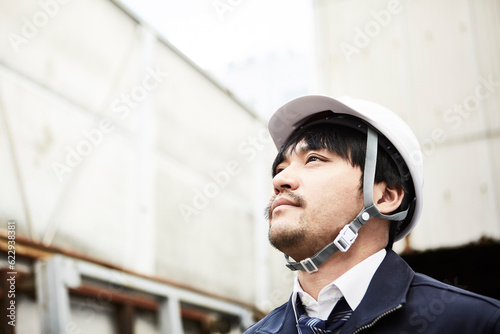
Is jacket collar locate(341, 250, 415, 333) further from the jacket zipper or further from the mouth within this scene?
the mouth

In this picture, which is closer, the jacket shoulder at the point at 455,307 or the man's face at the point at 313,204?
the jacket shoulder at the point at 455,307

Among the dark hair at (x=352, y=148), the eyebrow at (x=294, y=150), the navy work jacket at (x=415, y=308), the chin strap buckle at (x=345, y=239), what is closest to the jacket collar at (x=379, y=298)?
the navy work jacket at (x=415, y=308)

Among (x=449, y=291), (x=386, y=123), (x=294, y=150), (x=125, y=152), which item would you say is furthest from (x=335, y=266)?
(x=125, y=152)

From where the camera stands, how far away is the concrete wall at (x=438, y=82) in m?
6.39

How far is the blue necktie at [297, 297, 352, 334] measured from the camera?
1.94 metres

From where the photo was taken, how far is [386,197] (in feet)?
7.73

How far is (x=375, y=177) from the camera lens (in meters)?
2.33

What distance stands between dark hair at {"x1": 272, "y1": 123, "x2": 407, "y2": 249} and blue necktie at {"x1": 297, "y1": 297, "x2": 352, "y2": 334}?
1.46 feet

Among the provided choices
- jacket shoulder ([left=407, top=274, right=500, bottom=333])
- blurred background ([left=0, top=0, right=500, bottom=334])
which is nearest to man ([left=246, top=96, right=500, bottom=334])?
jacket shoulder ([left=407, top=274, right=500, bottom=333])

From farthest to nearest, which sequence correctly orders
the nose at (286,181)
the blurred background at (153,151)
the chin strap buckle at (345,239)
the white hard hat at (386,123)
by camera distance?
the blurred background at (153,151) < the white hard hat at (386,123) < the nose at (286,181) < the chin strap buckle at (345,239)

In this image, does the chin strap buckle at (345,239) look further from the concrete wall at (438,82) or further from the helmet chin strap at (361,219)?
the concrete wall at (438,82)

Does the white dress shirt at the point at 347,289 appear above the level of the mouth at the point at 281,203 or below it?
below

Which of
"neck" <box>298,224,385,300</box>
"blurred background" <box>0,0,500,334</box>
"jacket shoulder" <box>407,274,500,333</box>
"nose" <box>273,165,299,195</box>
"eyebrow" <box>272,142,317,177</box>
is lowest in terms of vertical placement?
"jacket shoulder" <box>407,274,500,333</box>

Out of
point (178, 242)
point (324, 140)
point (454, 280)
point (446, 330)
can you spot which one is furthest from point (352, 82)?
point (446, 330)
